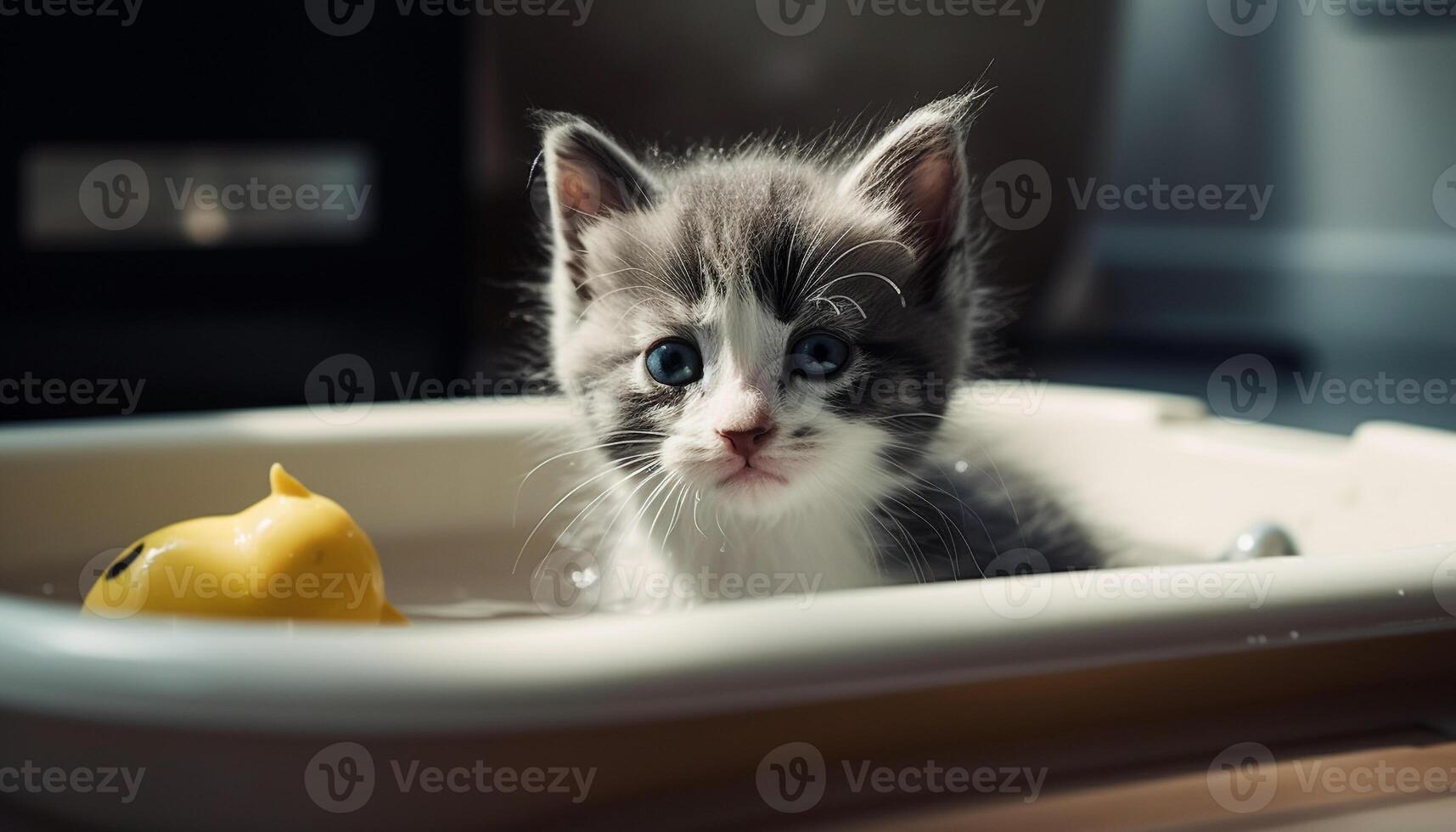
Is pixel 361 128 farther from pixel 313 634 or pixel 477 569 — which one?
pixel 313 634

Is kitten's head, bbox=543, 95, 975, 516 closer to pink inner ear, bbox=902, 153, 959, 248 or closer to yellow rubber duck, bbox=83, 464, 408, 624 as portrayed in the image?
pink inner ear, bbox=902, 153, 959, 248

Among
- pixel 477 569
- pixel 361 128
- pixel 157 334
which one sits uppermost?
pixel 361 128

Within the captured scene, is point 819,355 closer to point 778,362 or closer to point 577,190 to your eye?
point 778,362

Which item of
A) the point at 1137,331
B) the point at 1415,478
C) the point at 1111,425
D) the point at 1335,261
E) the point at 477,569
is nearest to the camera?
the point at 1415,478

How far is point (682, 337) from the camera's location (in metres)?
0.96

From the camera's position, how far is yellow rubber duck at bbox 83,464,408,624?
0.82m

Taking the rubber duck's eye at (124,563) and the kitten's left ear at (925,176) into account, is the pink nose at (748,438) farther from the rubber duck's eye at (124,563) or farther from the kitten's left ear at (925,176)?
the rubber duck's eye at (124,563)

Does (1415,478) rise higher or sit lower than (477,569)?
higher

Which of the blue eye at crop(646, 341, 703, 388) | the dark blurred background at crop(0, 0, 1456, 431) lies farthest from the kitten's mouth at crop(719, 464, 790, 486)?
the dark blurred background at crop(0, 0, 1456, 431)

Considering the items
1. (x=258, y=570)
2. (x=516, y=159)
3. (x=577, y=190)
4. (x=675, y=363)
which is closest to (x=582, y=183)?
(x=577, y=190)

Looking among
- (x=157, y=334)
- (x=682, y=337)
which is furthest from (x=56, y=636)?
(x=157, y=334)

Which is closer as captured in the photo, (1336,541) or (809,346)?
(809,346)

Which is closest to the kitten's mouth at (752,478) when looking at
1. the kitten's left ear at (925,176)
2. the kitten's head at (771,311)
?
the kitten's head at (771,311)

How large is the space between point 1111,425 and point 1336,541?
349 mm
